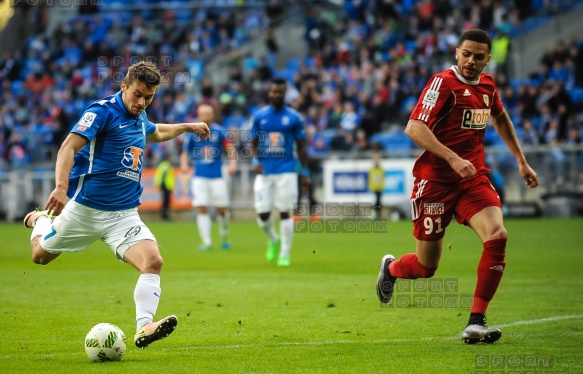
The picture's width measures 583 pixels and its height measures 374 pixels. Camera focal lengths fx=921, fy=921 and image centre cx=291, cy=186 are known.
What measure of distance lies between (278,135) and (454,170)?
25.3ft

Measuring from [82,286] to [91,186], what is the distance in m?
5.04

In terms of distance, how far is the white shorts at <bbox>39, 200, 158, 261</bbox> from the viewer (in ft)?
24.9

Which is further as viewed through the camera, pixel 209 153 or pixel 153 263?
pixel 209 153

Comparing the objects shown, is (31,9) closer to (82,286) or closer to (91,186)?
(82,286)

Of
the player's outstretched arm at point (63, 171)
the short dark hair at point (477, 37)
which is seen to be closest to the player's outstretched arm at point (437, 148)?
the short dark hair at point (477, 37)

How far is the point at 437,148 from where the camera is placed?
25.5ft

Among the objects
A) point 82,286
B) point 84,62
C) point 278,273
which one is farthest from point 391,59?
point 82,286

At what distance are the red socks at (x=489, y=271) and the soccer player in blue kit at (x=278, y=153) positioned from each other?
24.5ft

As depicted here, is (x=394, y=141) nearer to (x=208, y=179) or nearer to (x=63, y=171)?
(x=208, y=179)

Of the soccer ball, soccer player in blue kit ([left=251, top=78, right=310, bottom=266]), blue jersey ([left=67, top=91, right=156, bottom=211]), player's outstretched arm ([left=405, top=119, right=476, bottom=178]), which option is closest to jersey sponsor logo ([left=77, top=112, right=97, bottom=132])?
blue jersey ([left=67, top=91, right=156, bottom=211])

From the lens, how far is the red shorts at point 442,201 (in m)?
8.05

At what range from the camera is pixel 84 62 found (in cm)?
4006

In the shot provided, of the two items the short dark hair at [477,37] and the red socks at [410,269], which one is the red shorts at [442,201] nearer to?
the red socks at [410,269]

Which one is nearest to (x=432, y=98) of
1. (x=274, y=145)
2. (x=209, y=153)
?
(x=274, y=145)
